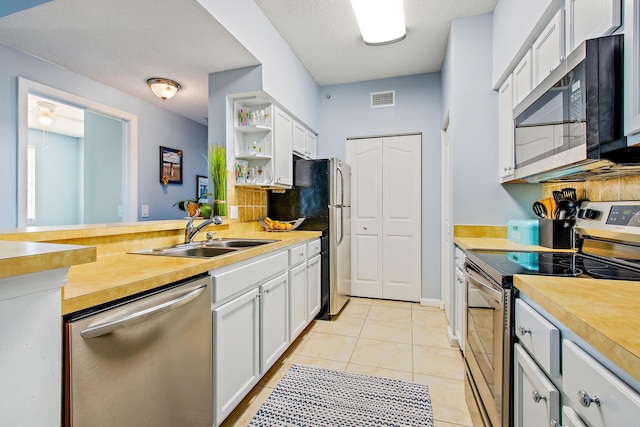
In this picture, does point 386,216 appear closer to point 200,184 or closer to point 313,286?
point 313,286

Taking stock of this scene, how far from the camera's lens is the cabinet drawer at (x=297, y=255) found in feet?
7.70

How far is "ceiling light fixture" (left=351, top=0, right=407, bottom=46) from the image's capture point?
91.2 inches

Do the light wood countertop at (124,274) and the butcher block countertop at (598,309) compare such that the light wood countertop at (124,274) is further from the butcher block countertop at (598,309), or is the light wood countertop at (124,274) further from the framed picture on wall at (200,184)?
the framed picture on wall at (200,184)

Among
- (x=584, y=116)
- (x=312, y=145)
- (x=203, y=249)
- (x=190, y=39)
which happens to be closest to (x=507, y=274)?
(x=584, y=116)

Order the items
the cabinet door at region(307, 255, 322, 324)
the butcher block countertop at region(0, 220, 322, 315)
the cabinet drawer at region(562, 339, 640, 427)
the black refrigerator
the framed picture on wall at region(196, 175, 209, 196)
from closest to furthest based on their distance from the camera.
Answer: the cabinet drawer at region(562, 339, 640, 427)
the butcher block countertop at region(0, 220, 322, 315)
the cabinet door at region(307, 255, 322, 324)
the black refrigerator
the framed picture on wall at region(196, 175, 209, 196)

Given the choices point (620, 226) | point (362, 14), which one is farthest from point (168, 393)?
point (362, 14)

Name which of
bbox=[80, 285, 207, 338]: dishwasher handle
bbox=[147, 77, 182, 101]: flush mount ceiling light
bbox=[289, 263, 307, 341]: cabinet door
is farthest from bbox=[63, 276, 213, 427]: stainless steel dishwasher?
bbox=[147, 77, 182, 101]: flush mount ceiling light

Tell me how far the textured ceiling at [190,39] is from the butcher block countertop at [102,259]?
4.29 ft

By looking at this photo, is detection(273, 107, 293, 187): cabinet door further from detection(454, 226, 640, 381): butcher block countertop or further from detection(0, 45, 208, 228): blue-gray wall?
detection(454, 226, 640, 381): butcher block countertop

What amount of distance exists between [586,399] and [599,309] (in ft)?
0.70

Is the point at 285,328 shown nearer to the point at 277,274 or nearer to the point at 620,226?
the point at 277,274

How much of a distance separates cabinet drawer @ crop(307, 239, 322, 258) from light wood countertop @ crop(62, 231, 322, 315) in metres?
1.08

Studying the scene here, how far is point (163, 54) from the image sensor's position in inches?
94.4

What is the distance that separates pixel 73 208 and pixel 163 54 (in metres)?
4.64
